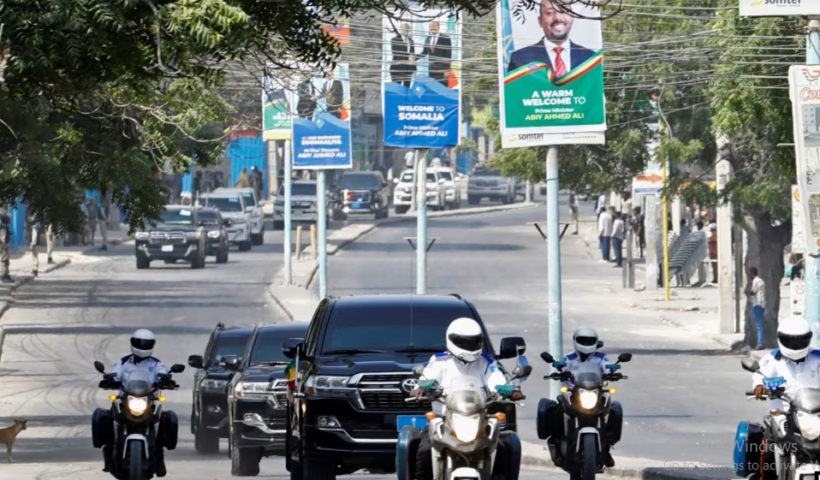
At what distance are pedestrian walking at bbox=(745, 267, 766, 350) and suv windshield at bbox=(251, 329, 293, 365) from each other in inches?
602

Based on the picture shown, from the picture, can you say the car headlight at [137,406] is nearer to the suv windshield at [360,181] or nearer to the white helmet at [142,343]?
the white helmet at [142,343]

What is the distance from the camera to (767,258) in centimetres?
3225

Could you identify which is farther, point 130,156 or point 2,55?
point 130,156

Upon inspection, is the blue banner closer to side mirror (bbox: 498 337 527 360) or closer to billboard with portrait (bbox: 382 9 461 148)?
billboard with portrait (bbox: 382 9 461 148)

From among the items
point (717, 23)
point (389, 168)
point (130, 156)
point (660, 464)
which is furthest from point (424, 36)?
point (389, 168)

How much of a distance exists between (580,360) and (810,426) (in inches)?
122

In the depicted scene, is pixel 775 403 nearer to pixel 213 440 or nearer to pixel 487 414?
pixel 487 414

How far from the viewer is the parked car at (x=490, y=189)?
89.3 m

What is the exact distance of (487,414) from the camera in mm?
10734

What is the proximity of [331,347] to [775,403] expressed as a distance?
3975 millimetres

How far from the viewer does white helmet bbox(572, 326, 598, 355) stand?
13.2 metres

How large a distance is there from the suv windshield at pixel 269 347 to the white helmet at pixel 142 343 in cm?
380

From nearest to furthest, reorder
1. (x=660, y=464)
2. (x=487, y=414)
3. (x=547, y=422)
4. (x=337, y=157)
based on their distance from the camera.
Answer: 1. (x=487, y=414)
2. (x=547, y=422)
3. (x=660, y=464)
4. (x=337, y=157)

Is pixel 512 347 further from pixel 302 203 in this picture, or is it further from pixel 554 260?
pixel 302 203
